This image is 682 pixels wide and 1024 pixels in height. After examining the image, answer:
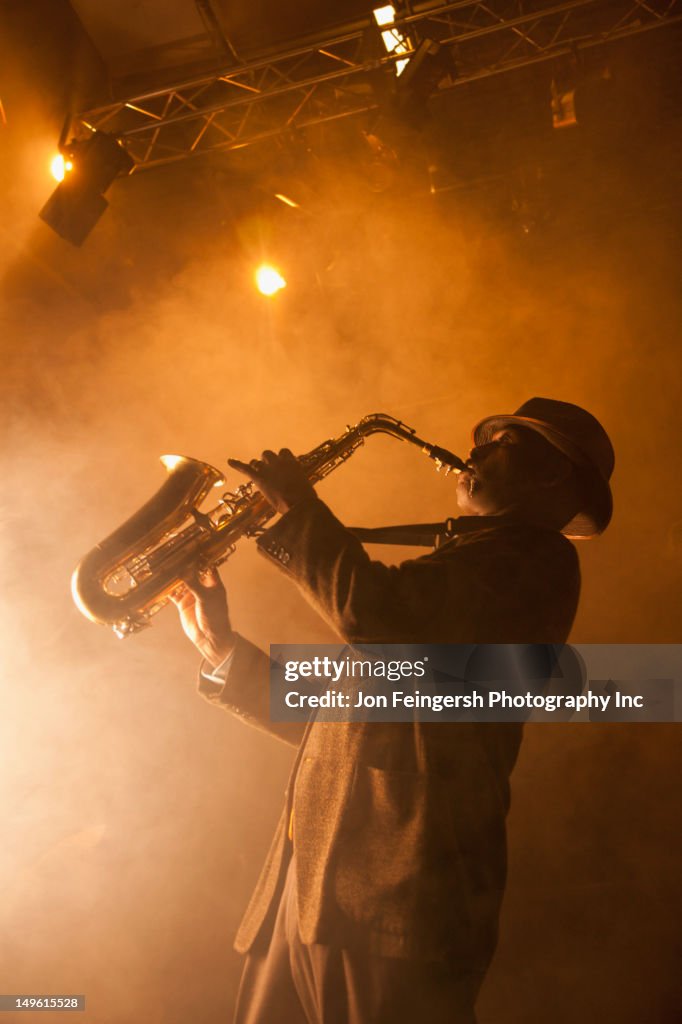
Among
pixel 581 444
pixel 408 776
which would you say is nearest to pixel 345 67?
pixel 581 444

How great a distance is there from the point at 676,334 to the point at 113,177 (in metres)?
3.92

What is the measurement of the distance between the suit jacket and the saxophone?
690mm

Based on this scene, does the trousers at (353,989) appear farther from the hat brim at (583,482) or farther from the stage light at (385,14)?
the stage light at (385,14)

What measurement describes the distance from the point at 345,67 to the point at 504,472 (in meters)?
3.34

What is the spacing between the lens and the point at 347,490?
4.53 m

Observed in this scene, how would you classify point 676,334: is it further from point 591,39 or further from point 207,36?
point 207,36

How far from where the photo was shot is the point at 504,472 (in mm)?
2326

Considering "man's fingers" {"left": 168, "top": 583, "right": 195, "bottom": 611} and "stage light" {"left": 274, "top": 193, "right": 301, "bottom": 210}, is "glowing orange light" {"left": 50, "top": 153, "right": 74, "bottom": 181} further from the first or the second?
"man's fingers" {"left": 168, "top": 583, "right": 195, "bottom": 611}

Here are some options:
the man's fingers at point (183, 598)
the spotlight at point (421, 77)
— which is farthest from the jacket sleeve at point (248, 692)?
the spotlight at point (421, 77)

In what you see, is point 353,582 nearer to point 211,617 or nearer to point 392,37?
point 211,617

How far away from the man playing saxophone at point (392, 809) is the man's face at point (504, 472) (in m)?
0.14

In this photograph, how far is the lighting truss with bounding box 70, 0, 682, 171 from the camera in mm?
3867

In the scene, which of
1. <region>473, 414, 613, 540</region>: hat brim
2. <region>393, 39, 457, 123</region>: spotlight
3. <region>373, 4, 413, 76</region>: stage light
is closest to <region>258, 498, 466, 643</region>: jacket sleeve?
<region>473, 414, 613, 540</region>: hat brim

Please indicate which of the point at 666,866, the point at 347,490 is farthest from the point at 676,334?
the point at 666,866
